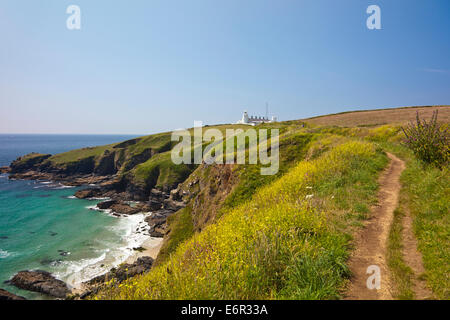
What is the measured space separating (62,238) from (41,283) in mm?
18307

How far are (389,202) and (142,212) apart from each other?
6550cm

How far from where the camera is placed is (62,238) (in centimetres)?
4666

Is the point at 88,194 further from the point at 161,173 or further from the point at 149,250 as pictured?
the point at 149,250

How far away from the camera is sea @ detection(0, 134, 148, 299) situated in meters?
35.4

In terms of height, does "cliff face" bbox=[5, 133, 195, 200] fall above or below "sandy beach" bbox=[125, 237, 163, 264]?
above

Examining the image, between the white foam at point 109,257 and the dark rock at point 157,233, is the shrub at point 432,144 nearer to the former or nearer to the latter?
the white foam at point 109,257

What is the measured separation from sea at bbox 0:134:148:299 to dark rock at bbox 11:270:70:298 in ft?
2.33

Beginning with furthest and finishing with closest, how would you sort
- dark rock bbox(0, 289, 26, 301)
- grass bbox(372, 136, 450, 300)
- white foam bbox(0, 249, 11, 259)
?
white foam bbox(0, 249, 11, 259), dark rock bbox(0, 289, 26, 301), grass bbox(372, 136, 450, 300)

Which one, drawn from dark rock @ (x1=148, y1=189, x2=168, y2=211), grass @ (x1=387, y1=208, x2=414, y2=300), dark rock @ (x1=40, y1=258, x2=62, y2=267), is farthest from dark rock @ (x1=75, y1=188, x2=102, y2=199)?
grass @ (x1=387, y1=208, x2=414, y2=300)

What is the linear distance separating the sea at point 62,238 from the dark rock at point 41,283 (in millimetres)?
710

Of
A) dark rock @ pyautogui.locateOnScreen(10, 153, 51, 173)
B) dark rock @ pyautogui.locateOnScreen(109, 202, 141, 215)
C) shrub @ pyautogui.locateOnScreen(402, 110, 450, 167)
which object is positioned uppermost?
shrub @ pyautogui.locateOnScreen(402, 110, 450, 167)

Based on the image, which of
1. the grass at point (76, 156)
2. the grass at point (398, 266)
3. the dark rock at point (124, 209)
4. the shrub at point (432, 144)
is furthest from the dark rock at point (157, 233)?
the grass at point (76, 156)

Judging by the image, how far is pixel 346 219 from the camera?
6.93m

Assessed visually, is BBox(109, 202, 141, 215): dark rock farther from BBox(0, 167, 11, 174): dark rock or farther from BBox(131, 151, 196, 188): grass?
BBox(0, 167, 11, 174): dark rock
